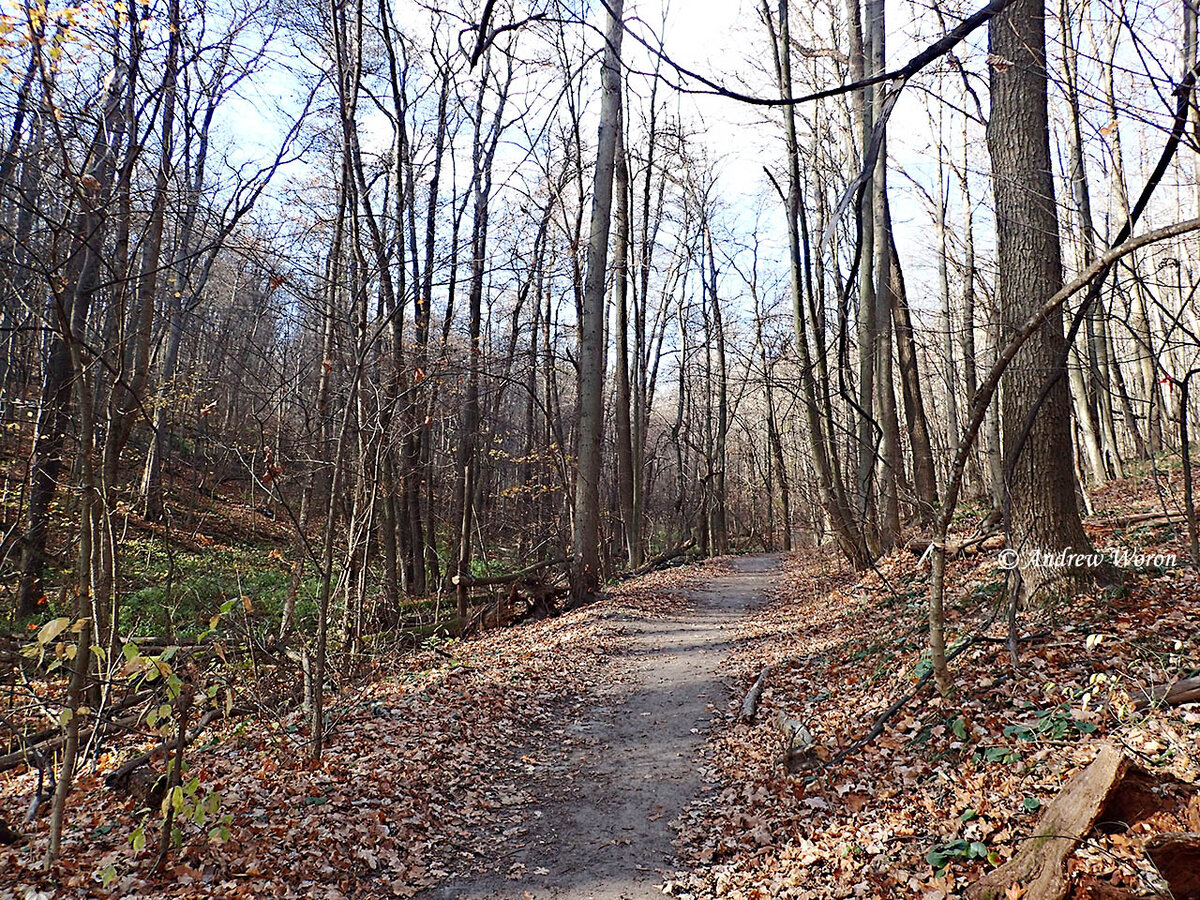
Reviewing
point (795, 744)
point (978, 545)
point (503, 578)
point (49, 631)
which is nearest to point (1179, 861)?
point (795, 744)

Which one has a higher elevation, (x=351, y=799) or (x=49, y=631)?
(x=49, y=631)

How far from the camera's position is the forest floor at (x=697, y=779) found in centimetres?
359

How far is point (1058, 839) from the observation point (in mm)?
2881

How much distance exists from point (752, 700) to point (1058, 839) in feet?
12.6

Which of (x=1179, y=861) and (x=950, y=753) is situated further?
(x=950, y=753)

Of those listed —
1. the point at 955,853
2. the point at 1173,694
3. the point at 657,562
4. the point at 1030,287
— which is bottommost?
the point at 955,853

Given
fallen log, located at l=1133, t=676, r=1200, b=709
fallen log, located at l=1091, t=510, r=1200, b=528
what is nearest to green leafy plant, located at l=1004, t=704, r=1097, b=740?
fallen log, located at l=1133, t=676, r=1200, b=709

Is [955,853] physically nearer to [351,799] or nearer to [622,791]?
[622,791]

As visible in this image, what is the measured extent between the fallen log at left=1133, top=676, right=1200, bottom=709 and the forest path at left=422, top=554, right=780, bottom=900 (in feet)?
9.37

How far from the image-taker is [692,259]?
2638 cm

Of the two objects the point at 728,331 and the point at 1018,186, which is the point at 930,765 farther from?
the point at 728,331

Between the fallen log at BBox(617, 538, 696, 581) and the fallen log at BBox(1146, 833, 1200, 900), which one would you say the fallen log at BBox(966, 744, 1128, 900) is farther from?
the fallen log at BBox(617, 538, 696, 581)

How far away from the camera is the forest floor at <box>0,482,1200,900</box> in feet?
11.8

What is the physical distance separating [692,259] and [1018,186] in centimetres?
2116
